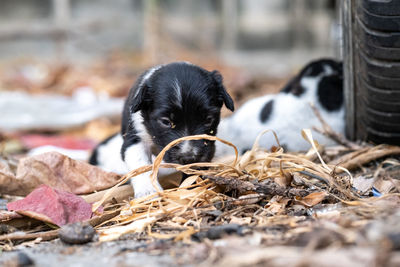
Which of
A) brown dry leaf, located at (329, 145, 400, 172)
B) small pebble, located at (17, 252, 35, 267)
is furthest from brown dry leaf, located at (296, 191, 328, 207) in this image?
small pebble, located at (17, 252, 35, 267)

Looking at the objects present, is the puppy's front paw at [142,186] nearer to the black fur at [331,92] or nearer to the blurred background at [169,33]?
the black fur at [331,92]

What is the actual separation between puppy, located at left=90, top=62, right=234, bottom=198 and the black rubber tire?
1125 millimetres

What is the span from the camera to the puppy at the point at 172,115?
366 cm

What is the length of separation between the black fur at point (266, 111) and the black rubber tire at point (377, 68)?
1074 mm

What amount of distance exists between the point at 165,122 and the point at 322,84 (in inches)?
97.4

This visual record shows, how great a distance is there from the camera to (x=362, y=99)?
4.51 meters

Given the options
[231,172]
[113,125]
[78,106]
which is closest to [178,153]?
[231,172]

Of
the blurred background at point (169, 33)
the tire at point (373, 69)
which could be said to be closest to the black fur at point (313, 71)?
the tire at point (373, 69)

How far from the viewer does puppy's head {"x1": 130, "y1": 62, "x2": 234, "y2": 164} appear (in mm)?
3613

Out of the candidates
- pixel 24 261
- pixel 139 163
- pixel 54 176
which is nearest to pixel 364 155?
pixel 139 163

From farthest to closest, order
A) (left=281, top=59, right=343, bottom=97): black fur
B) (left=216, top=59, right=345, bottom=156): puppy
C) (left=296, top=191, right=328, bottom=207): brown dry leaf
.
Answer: (left=281, top=59, right=343, bottom=97): black fur, (left=216, top=59, right=345, bottom=156): puppy, (left=296, top=191, right=328, bottom=207): brown dry leaf

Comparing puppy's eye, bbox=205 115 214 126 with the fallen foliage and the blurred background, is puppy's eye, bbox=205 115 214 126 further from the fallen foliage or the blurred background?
the blurred background

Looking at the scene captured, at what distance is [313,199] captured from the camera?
3158 mm

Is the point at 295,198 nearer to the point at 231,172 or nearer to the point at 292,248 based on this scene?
the point at 231,172
